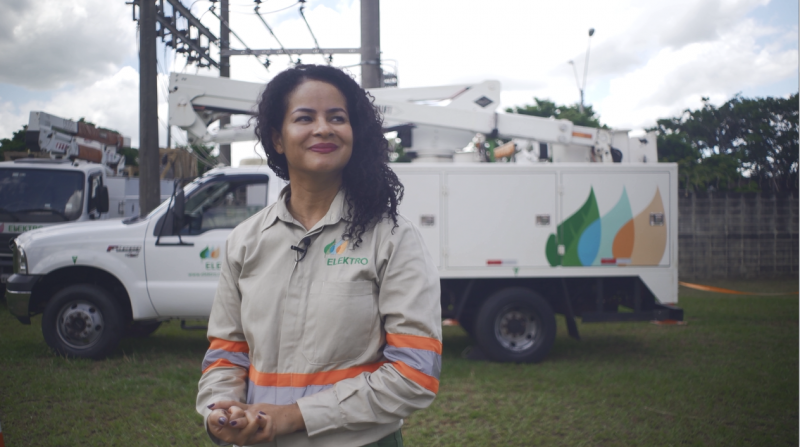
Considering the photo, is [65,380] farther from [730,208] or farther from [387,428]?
[730,208]

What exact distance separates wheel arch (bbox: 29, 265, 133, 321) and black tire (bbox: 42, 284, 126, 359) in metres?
0.15

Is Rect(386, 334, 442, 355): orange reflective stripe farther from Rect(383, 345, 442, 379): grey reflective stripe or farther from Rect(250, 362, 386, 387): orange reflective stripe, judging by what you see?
Rect(250, 362, 386, 387): orange reflective stripe

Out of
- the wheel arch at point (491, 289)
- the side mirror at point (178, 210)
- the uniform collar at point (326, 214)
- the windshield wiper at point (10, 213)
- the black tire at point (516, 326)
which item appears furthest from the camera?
the windshield wiper at point (10, 213)

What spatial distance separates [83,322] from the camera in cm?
597

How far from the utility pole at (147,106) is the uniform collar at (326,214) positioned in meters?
8.40

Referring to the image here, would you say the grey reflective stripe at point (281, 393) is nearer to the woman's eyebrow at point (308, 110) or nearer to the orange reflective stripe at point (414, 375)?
the orange reflective stripe at point (414, 375)

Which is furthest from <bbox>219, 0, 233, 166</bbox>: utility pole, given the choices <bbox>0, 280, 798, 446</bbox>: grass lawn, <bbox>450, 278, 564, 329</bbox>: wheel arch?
<bbox>450, 278, 564, 329</bbox>: wheel arch

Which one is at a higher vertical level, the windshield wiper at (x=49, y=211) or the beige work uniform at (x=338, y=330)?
the windshield wiper at (x=49, y=211)

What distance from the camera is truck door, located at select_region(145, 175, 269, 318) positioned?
5.89 meters

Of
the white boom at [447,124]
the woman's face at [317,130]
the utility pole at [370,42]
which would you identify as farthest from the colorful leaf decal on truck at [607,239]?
the woman's face at [317,130]

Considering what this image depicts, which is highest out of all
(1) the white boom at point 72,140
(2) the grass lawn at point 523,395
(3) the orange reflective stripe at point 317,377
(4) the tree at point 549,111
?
(4) the tree at point 549,111

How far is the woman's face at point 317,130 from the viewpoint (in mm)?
1578

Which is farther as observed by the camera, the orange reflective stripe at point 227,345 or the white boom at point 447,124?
the white boom at point 447,124

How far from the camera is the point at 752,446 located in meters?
4.10
